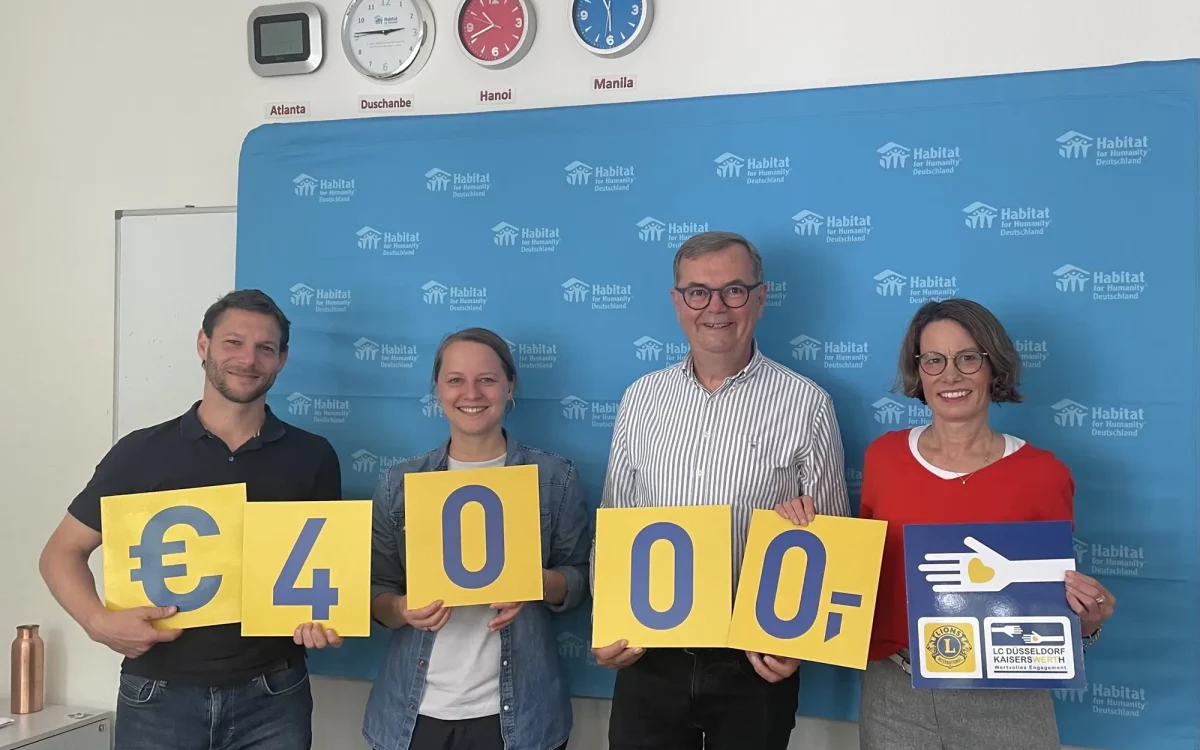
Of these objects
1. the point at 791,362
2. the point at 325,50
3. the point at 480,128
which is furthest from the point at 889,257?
the point at 325,50

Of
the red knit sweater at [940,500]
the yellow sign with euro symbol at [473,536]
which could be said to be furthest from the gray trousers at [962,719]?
the yellow sign with euro symbol at [473,536]

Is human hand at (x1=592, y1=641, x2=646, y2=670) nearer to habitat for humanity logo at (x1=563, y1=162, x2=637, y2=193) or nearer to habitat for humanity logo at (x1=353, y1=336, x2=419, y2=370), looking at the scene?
habitat for humanity logo at (x1=353, y1=336, x2=419, y2=370)

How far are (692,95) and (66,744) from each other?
2.75 m

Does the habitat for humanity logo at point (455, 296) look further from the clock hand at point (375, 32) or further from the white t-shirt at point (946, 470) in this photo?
the white t-shirt at point (946, 470)

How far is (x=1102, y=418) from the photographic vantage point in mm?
2207

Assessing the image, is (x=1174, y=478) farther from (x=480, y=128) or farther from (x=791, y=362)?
(x=480, y=128)

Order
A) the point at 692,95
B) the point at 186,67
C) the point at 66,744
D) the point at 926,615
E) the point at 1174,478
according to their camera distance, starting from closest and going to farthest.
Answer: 1. the point at 926,615
2. the point at 1174,478
3. the point at 692,95
4. the point at 66,744
5. the point at 186,67

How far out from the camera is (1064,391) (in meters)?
2.23

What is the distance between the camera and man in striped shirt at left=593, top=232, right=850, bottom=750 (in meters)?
1.97

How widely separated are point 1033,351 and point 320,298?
80.9 inches

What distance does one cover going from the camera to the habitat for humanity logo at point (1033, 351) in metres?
2.24

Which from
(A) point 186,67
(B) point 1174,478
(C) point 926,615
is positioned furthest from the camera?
(A) point 186,67

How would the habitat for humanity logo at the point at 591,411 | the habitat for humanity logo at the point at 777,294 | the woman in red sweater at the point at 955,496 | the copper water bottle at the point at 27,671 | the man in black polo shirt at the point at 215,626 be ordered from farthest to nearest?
the copper water bottle at the point at 27,671
the habitat for humanity logo at the point at 591,411
the habitat for humanity logo at the point at 777,294
the man in black polo shirt at the point at 215,626
the woman in red sweater at the point at 955,496

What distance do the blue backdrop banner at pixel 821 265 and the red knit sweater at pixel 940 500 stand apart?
428 mm
